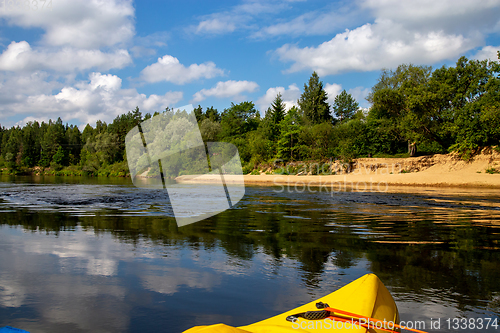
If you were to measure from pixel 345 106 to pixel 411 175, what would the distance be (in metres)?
56.5

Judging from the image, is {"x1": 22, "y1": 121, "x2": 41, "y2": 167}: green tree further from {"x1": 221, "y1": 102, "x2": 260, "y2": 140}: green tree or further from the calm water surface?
the calm water surface

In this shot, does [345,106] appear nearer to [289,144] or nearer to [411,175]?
[289,144]

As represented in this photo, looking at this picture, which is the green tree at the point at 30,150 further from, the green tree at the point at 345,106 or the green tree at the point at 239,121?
the green tree at the point at 345,106

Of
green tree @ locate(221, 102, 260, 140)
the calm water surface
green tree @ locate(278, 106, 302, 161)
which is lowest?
the calm water surface

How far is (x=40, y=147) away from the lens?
10312 cm

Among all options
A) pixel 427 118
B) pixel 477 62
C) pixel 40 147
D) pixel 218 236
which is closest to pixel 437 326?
pixel 218 236

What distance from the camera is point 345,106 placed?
8350 cm

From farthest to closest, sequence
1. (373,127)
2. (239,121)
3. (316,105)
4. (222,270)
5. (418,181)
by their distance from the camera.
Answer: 1. (239,121)
2. (316,105)
3. (373,127)
4. (418,181)
5. (222,270)

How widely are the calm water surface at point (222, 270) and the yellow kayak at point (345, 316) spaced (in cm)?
87

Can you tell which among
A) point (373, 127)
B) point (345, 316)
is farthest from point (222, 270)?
point (373, 127)

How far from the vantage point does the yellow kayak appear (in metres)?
2.55

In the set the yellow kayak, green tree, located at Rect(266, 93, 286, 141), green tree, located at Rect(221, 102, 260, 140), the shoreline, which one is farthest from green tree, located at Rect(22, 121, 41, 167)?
the yellow kayak

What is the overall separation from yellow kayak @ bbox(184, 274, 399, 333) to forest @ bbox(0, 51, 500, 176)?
33.3m

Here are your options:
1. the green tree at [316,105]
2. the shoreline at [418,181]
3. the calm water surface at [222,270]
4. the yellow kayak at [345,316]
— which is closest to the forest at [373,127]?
the green tree at [316,105]
